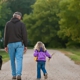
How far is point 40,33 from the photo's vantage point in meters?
87.0

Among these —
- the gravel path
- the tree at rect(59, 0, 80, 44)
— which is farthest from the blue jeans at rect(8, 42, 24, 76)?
the tree at rect(59, 0, 80, 44)

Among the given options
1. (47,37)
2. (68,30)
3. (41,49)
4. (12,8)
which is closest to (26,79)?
(41,49)

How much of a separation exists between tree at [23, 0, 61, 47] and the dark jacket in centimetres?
7259

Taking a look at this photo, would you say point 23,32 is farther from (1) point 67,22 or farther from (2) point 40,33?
(2) point 40,33

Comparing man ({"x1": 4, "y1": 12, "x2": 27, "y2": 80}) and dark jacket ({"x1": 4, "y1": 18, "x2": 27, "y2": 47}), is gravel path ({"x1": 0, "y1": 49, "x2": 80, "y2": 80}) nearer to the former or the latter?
man ({"x1": 4, "y1": 12, "x2": 27, "y2": 80})

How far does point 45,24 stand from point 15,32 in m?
75.1

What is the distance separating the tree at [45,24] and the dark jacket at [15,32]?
72.6 meters

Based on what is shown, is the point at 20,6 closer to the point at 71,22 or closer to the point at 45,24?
the point at 45,24

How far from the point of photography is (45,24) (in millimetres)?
86562

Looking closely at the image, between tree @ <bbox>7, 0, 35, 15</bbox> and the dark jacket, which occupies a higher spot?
tree @ <bbox>7, 0, 35, 15</bbox>

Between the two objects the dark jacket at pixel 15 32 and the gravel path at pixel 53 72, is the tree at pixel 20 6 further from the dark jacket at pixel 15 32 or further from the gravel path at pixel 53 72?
the dark jacket at pixel 15 32

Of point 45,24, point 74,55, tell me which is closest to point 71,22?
point 74,55

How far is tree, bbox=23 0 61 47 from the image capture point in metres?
85.1

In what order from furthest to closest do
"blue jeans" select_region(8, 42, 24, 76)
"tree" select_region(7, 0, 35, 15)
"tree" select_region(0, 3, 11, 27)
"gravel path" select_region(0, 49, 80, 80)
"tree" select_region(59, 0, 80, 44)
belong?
"tree" select_region(7, 0, 35, 15) < "tree" select_region(0, 3, 11, 27) < "tree" select_region(59, 0, 80, 44) < "gravel path" select_region(0, 49, 80, 80) < "blue jeans" select_region(8, 42, 24, 76)
